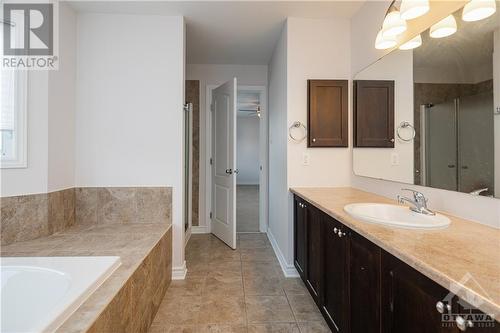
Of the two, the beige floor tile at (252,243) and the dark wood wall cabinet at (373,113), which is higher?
the dark wood wall cabinet at (373,113)

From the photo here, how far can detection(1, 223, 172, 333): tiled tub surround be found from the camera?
3.54 feet

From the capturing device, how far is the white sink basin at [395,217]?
1146 millimetres

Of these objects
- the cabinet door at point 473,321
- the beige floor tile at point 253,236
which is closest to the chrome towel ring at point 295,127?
the beige floor tile at point 253,236

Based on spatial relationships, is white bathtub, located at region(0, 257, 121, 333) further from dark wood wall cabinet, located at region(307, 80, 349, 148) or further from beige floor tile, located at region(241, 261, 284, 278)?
dark wood wall cabinet, located at region(307, 80, 349, 148)

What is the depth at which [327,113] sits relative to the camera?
2.43 meters

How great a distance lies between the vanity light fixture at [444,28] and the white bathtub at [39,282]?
2231 millimetres

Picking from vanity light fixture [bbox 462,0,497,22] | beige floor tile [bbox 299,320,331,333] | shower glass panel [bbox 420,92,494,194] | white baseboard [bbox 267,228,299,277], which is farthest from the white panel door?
vanity light fixture [bbox 462,0,497,22]

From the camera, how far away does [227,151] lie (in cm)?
321

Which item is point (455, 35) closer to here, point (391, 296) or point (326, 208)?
point (326, 208)

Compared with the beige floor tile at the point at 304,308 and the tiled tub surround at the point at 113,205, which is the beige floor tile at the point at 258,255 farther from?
the tiled tub surround at the point at 113,205

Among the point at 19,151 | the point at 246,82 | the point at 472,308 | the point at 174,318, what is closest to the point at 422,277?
the point at 472,308

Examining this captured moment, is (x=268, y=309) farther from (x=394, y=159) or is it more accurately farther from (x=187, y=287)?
(x=394, y=159)

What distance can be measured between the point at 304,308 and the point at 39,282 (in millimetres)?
1715

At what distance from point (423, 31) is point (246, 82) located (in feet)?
8.40
